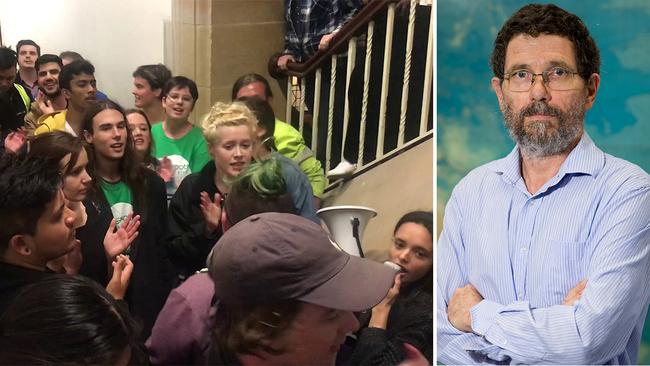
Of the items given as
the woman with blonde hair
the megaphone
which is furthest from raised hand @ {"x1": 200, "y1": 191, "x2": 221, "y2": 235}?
the megaphone

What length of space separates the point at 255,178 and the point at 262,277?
348 mm

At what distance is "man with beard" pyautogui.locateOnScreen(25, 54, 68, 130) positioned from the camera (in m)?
2.99

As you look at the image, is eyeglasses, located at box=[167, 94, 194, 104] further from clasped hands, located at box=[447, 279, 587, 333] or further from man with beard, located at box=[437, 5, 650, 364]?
clasped hands, located at box=[447, 279, 587, 333]

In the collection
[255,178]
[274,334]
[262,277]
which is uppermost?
[255,178]

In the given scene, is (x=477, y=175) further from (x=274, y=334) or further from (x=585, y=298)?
(x=274, y=334)

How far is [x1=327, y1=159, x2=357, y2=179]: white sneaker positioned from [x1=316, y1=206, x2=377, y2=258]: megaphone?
0.10 metres

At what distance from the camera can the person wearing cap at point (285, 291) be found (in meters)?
2.84

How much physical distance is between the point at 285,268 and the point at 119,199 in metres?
0.61

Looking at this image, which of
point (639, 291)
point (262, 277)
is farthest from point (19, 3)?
point (639, 291)

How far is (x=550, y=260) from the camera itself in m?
3.04

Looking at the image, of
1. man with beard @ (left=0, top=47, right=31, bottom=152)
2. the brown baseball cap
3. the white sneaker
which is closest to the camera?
the brown baseball cap

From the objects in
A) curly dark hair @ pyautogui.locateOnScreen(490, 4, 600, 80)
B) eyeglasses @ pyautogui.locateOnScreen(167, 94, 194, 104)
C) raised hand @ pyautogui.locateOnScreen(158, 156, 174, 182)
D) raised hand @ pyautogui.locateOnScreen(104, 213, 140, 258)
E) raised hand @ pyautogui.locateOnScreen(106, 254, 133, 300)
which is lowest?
raised hand @ pyautogui.locateOnScreen(106, 254, 133, 300)

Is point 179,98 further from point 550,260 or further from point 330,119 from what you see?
point 550,260

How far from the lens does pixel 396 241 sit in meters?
3.08
